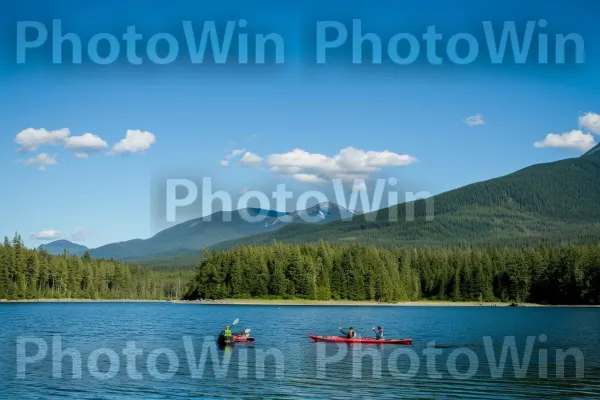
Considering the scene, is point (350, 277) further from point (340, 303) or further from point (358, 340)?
point (358, 340)

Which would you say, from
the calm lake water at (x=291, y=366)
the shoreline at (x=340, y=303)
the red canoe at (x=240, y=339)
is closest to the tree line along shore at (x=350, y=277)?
the shoreline at (x=340, y=303)

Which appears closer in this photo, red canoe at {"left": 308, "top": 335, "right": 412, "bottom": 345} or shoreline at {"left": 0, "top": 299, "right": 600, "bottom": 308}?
red canoe at {"left": 308, "top": 335, "right": 412, "bottom": 345}

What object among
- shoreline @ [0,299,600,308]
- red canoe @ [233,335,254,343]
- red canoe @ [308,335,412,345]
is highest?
red canoe @ [233,335,254,343]

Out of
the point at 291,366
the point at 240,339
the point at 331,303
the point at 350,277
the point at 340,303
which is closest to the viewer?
the point at 291,366

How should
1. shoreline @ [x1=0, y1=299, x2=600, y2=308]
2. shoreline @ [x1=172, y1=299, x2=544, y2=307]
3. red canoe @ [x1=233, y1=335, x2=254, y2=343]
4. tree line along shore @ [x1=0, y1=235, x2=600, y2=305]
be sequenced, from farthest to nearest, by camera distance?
tree line along shore @ [x1=0, y1=235, x2=600, y2=305] → shoreline @ [x1=0, y1=299, x2=600, y2=308] → shoreline @ [x1=172, y1=299, x2=544, y2=307] → red canoe @ [x1=233, y1=335, x2=254, y2=343]

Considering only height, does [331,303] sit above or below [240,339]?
below

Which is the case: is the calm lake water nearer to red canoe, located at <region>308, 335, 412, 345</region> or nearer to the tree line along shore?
red canoe, located at <region>308, 335, 412, 345</region>

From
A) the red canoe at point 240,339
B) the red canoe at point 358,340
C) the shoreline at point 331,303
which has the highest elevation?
the red canoe at point 240,339

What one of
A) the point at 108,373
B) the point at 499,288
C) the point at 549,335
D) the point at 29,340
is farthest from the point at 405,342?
the point at 499,288

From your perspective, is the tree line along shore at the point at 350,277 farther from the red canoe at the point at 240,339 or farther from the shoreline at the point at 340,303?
the red canoe at the point at 240,339

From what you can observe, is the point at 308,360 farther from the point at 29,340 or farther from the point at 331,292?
the point at 331,292

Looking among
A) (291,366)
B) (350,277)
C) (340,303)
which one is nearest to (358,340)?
(291,366)

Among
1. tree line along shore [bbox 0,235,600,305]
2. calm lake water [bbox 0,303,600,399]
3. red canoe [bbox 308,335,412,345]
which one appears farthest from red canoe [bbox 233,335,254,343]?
tree line along shore [bbox 0,235,600,305]

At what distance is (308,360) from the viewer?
61.0m
